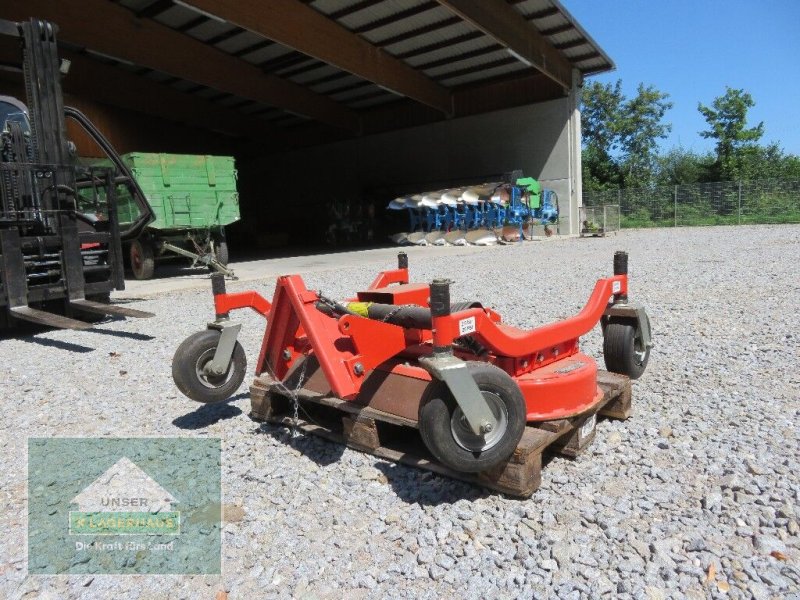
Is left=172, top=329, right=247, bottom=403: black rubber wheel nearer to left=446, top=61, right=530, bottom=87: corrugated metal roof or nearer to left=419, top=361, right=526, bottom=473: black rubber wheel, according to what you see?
left=419, top=361, right=526, bottom=473: black rubber wheel

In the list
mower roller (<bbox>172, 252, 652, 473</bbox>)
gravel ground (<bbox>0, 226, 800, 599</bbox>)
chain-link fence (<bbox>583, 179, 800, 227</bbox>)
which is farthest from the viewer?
chain-link fence (<bbox>583, 179, 800, 227</bbox>)

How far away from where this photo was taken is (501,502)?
2617 mm

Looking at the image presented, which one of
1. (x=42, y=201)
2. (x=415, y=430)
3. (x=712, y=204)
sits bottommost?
(x=415, y=430)

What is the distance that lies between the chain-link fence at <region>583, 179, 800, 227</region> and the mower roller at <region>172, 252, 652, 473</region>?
26.2 metres

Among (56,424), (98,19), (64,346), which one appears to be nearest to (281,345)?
(56,424)

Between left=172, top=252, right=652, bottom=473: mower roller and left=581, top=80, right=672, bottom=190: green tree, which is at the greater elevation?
left=581, top=80, right=672, bottom=190: green tree

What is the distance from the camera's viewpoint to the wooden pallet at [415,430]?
8.51ft

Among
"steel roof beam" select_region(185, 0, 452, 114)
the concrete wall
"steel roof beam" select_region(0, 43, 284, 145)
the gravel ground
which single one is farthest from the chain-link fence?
the gravel ground

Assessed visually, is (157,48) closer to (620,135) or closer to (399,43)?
(399,43)

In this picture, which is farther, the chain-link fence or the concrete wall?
the chain-link fence

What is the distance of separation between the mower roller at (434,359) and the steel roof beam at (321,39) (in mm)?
12299

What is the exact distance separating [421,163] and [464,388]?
25.0 meters
